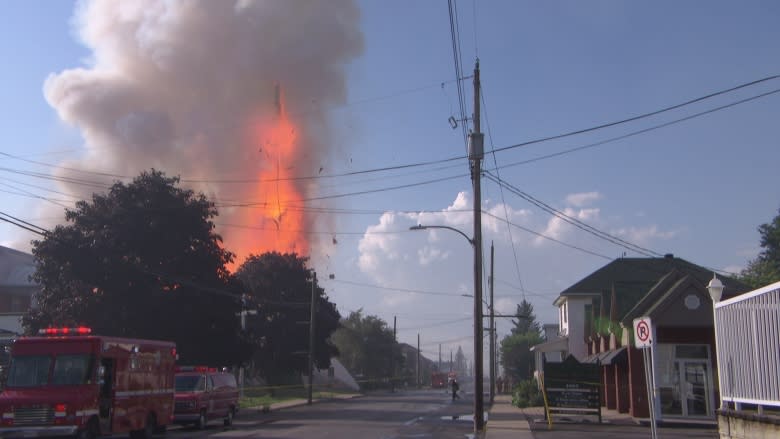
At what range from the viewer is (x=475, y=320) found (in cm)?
2477

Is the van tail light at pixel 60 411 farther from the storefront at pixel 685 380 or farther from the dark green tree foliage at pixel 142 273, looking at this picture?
the storefront at pixel 685 380

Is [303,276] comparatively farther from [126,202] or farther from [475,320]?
[475,320]

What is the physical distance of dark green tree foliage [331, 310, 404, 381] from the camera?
3836 inches

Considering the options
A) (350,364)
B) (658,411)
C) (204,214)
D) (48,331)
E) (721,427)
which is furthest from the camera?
(350,364)

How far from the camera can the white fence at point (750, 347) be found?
1135cm

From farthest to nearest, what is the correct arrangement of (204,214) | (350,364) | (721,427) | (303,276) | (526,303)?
(526,303) → (350,364) → (303,276) → (204,214) → (721,427)

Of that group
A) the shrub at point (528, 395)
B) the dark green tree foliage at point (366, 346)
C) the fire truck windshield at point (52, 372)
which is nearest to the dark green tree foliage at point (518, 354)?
the dark green tree foliage at point (366, 346)

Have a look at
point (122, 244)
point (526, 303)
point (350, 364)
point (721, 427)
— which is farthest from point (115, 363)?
point (526, 303)

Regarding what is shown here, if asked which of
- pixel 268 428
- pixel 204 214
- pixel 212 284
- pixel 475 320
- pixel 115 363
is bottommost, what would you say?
pixel 268 428

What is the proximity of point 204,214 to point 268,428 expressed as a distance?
52.9 ft

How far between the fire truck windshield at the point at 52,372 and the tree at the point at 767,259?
52.6 m

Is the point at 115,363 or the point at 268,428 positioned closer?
the point at 115,363

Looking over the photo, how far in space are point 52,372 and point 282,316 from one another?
145 feet

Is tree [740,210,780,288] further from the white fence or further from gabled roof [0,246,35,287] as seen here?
gabled roof [0,246,35,287]
